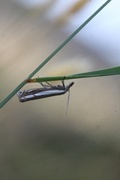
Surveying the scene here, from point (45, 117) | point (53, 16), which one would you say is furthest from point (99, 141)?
point (53, 16)

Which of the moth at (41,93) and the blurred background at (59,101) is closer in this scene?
the moth at (41,93)

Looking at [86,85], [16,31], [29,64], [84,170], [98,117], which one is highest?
[16,31]

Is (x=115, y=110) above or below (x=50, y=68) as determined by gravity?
below

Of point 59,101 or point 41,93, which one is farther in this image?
point 59,101

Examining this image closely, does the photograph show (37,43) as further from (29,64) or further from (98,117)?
(98,117)

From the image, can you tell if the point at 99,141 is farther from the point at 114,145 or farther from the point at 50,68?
the point at 50,68

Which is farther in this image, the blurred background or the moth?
the blurred background

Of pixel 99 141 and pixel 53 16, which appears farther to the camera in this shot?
pixel 53 16
